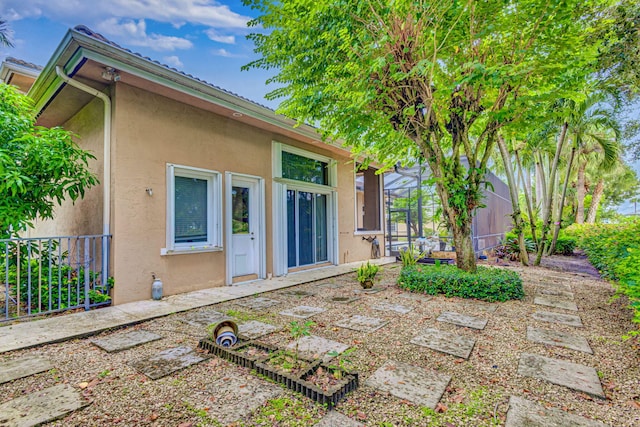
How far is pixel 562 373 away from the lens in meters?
2.36

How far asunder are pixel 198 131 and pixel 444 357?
16.1 feet

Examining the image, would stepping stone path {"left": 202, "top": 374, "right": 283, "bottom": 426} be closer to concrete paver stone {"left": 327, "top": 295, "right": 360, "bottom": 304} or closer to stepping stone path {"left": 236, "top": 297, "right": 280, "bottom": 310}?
stepping stone path {"left": 236, "top": 297, "right": 280, "bottom": 310}

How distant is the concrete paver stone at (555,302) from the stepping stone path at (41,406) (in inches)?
213

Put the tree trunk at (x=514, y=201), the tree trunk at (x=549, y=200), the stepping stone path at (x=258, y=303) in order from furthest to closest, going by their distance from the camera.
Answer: the tree trunk at (x=549, y=200) → the tree trunk at (x=514, y=201) → the stepping stone path at (x=258, y=303)

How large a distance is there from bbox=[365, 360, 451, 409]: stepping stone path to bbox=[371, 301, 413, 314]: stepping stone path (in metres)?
1.61

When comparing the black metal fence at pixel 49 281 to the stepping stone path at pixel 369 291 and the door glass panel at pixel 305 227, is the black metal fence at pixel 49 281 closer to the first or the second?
the stepping stone path at pixel 369 291

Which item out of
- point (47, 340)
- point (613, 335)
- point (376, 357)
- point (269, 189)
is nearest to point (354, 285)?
point (269, 189)

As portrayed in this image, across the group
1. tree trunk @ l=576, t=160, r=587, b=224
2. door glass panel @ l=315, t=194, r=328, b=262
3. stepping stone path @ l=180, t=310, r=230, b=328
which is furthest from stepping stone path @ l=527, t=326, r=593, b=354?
tree trunk @ l=576, t=160, r=587, b=224

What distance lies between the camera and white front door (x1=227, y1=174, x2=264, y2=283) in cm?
571

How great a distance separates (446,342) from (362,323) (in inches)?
37.8

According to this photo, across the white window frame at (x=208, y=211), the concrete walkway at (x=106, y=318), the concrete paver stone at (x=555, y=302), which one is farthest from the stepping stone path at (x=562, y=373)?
the white window frame at (x=208, y=211)

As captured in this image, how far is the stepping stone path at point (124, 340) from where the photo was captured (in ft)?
9.56

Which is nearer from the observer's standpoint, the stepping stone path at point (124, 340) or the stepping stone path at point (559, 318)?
the stepping stone path at point (124, 340)

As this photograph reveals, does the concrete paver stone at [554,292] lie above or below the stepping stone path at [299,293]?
below
